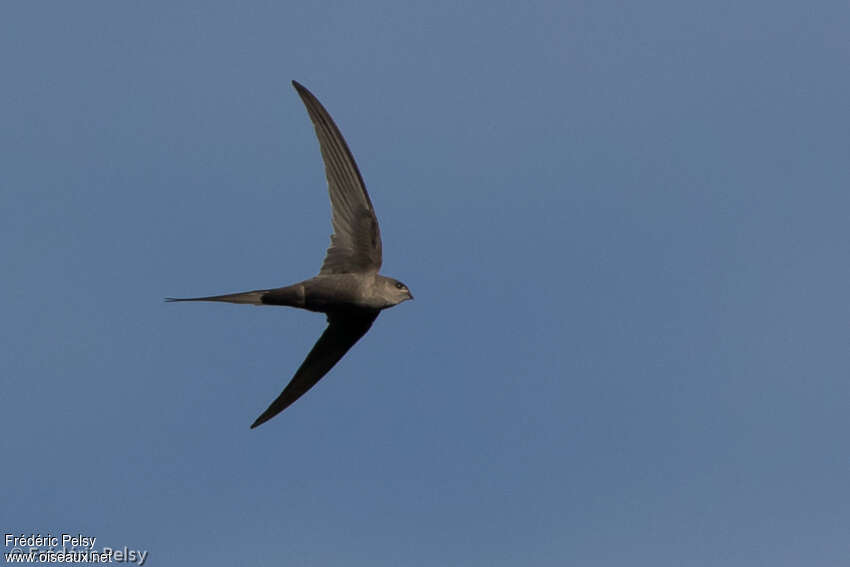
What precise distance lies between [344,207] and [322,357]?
182 cm

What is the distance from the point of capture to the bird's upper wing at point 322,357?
476 inches

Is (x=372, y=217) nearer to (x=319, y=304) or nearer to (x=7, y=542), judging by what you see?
(x=319, y=304)

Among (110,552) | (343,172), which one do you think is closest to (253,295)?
(343,172)

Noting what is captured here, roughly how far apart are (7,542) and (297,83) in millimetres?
4873

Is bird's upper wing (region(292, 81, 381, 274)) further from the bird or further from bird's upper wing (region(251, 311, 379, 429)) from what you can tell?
bird's upper wing (region(251, 311, 379, 429))

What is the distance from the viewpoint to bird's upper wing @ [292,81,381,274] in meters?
11.1

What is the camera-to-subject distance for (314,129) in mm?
11086

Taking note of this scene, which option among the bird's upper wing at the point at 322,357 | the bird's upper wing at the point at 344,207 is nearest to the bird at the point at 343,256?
the bird's upper wing at the point at 344,207

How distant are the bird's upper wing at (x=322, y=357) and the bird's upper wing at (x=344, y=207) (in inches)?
34.6

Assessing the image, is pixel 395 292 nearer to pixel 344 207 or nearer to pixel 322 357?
pixel 344 207

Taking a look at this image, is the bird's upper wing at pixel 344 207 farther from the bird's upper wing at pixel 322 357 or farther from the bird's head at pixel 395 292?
the bird's upper wing at pixel 322 357

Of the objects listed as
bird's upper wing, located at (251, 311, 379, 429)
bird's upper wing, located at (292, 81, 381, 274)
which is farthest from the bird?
bird's upper wing, located at (251, 311, 379, 429)

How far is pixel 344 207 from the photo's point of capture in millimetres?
11289

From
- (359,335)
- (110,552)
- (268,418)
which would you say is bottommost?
(110,552)
